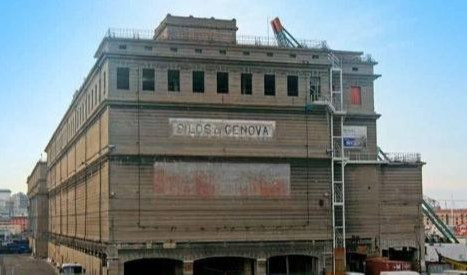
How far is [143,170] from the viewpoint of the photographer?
63.6 m

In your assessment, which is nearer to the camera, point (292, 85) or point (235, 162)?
point (235, 162)

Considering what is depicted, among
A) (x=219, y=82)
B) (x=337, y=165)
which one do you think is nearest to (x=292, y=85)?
(x=219, y=82)

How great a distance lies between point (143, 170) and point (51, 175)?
73.7 meters

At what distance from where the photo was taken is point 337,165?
70562 millimetres

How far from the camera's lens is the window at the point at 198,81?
6594 cm

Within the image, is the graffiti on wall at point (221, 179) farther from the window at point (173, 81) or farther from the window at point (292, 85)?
the window at point (292, 85)

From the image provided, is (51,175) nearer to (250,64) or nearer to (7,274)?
(7,274)

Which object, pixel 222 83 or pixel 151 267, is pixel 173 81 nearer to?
pixel 222 83

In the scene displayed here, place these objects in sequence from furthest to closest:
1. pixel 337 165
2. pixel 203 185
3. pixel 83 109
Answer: pixel 83 109 < pixel 337 165 < pixel 203 185

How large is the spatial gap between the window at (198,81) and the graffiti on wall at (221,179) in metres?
6.47

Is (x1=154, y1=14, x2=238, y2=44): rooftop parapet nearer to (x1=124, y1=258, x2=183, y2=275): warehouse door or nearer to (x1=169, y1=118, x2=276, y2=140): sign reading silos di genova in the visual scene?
(x1=169, y1=118, x2=276, y2=140): sign reading silos di genova

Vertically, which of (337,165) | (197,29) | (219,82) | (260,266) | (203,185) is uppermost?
(197,29)

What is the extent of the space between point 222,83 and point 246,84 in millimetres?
2285

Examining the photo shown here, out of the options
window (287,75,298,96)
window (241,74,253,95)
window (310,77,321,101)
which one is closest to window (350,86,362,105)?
window (310,77,321,101)
